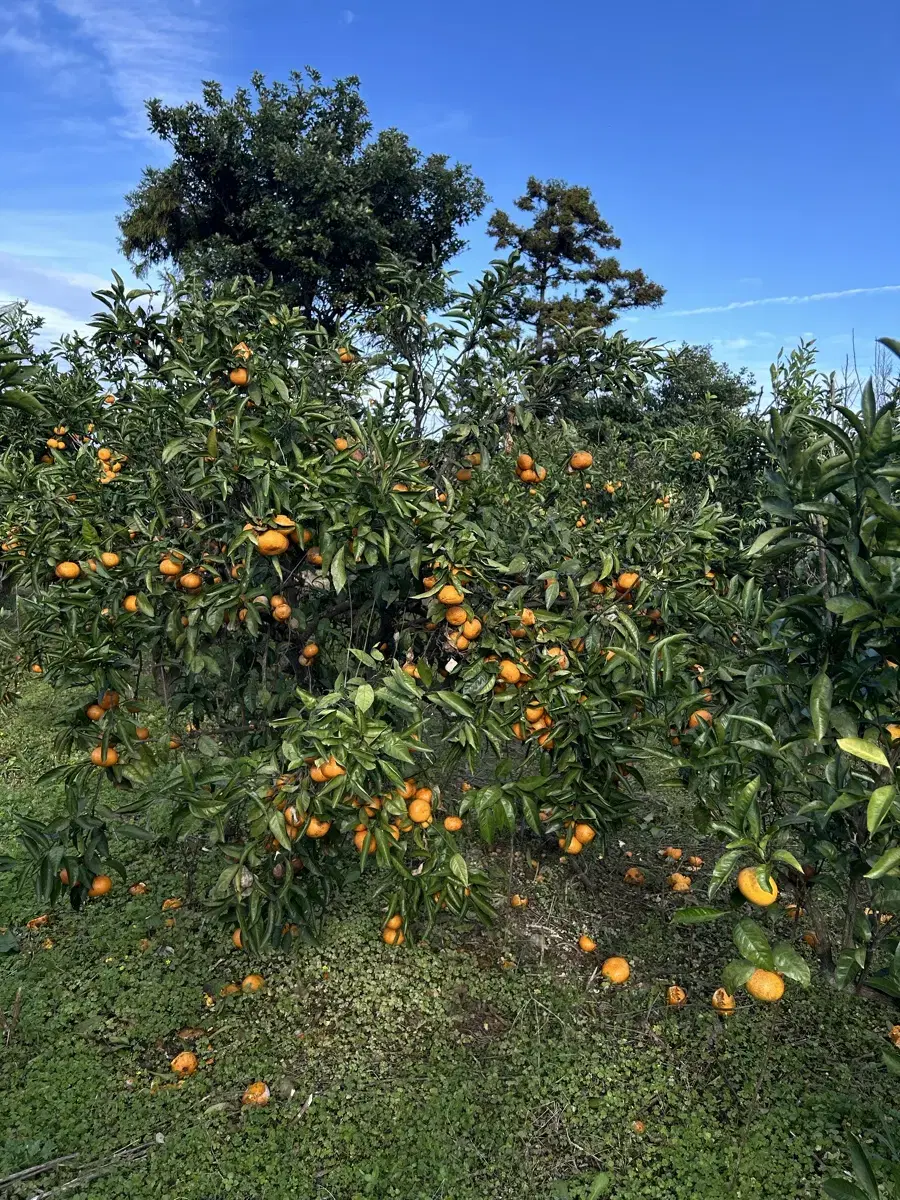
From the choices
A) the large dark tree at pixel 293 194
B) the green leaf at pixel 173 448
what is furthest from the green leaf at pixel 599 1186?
the large dark tree at pixel 293 194

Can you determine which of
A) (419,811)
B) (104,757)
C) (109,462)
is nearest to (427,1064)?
(419,811)

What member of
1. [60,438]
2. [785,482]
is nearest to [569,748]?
[785,482]

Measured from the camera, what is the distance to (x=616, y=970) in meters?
2.46

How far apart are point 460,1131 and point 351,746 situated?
1188mm

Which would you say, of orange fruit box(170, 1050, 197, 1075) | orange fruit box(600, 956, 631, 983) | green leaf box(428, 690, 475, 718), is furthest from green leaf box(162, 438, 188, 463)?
orange fruit box(600, 956, 631, 983)

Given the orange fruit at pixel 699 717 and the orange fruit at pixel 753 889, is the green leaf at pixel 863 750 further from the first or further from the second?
the orange fruit at pixel 699 717

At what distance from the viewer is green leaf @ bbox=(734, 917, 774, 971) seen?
1.19m

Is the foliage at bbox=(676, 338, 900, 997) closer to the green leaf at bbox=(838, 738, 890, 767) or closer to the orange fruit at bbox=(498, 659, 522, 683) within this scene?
the green leaf at bbox=(838, 738, 890, 767)

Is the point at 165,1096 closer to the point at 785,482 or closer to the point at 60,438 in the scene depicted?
the point at 785,482

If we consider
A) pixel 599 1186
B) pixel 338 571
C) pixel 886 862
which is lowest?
pixel 599 1186

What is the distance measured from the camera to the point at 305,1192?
1863 millimetres

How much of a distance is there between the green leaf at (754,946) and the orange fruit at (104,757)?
169cm

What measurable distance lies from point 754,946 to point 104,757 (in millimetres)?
1717

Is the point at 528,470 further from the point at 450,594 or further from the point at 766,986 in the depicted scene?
the point at 766,986
